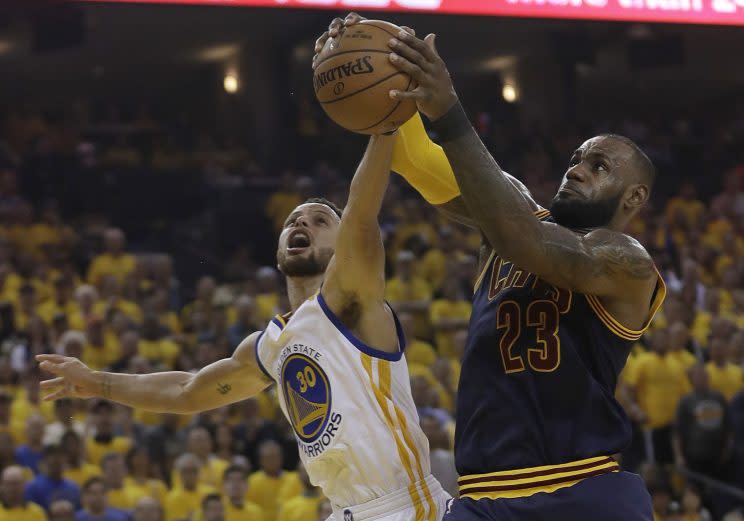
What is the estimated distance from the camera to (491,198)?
3428 millimetres

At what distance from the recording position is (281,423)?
9.50 metres

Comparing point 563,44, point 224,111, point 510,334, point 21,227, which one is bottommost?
point 510,334

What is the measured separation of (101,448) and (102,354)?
119 centimetres

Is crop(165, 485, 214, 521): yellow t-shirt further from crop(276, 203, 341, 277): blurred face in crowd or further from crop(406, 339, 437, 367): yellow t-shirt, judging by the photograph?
crop(276, 203, 341, 277): blurred face in crowd

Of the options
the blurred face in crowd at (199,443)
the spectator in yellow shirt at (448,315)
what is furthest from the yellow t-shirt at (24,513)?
the spectator in yellow shirt at (448,315)

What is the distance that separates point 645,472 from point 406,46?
22.3 feet

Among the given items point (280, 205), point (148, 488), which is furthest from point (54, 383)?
point (280, 205)

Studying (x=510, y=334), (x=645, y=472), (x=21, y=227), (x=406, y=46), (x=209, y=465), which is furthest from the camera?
(x=21, y=227)

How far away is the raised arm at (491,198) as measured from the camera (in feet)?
11.1

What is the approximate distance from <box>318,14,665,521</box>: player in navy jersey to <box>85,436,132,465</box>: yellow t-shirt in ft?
18.2

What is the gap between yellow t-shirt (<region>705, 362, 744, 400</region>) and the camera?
10.5 m

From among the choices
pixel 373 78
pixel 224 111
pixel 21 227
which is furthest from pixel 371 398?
pixel 224 111

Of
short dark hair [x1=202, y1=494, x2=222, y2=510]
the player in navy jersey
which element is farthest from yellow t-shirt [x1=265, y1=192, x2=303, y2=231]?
the player in navy jersey

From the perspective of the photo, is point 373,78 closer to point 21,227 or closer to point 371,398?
point 371,398
